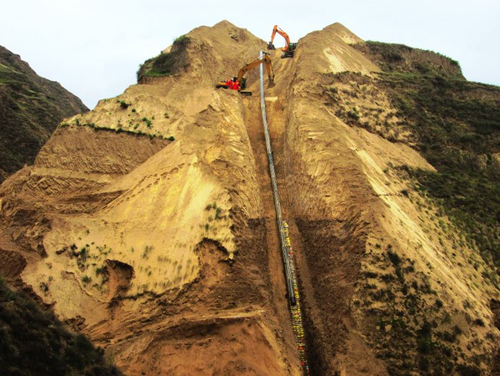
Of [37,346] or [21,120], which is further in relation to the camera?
[21,120]

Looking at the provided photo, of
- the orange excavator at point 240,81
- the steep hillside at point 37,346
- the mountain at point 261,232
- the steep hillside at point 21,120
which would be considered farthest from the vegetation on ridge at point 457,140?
the steep hillside at point 21,120

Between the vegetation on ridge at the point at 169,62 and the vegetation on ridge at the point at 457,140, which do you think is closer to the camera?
the vegetation on ridge at the point at 457,140

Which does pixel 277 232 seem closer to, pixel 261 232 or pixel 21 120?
pixel 261 232

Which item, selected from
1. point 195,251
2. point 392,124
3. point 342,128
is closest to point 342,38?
point 392,124

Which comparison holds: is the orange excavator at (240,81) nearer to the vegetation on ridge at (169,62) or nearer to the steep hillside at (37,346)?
the vegetation on ridge at (169,62)

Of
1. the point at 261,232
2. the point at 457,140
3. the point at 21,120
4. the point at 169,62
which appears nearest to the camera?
the point at 261,232

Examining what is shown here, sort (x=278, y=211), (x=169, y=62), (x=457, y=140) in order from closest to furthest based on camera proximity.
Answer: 1. (x=278, y=211)
2. (x=457, y=140)
3. (x=169, y=62)

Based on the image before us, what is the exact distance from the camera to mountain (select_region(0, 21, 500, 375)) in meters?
14.5

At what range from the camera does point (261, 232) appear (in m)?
18.9

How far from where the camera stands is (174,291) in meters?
15.3

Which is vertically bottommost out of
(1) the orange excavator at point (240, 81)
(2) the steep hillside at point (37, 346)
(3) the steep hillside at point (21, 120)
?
(2) the steep hillside at point (37, 346)

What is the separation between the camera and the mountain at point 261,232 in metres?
14.5

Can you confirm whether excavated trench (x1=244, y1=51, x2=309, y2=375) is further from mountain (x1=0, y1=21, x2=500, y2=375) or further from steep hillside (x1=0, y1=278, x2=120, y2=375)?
steep hillside (x1=0, y1=278, x2=120, y2=375)

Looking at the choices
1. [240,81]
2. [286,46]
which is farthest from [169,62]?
[286,46]
